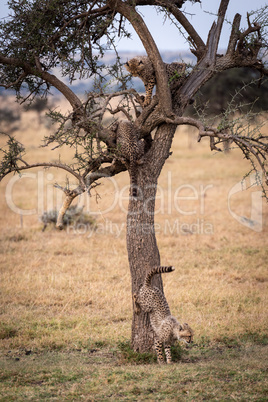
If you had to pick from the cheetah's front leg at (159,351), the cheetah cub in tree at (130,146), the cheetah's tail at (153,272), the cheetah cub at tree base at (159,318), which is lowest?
the cheetah's front leg at (159,351)

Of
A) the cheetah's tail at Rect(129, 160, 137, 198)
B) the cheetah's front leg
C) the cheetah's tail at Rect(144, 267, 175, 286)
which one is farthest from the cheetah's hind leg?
the cheetah's tail at Rect(129, 160, 137, 198)

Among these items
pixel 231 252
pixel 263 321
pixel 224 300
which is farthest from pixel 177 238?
pixel 263 321

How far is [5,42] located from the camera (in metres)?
7.88

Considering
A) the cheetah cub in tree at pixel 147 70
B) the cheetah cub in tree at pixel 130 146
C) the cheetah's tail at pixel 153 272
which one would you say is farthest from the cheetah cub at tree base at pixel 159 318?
the cheetah cub in tree at pixel 147 70

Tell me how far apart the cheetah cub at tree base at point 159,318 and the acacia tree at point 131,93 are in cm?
22

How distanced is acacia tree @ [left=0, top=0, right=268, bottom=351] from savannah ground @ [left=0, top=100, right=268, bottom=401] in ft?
2.48

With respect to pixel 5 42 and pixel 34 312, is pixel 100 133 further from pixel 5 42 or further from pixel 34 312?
pixel 34 312

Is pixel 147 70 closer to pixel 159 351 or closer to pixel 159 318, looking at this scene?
pixel 159 318

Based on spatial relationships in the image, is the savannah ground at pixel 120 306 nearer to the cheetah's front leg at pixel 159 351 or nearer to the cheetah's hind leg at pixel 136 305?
the cheetah's front leg at pixel 159 351

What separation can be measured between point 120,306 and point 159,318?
3.18 m

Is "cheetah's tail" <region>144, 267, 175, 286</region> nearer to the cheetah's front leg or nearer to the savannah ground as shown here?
the cheetah's front leg

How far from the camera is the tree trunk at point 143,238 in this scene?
A: 22.6 ft

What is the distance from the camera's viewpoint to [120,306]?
9.73 meters

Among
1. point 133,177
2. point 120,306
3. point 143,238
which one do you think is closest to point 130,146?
point 133,177
